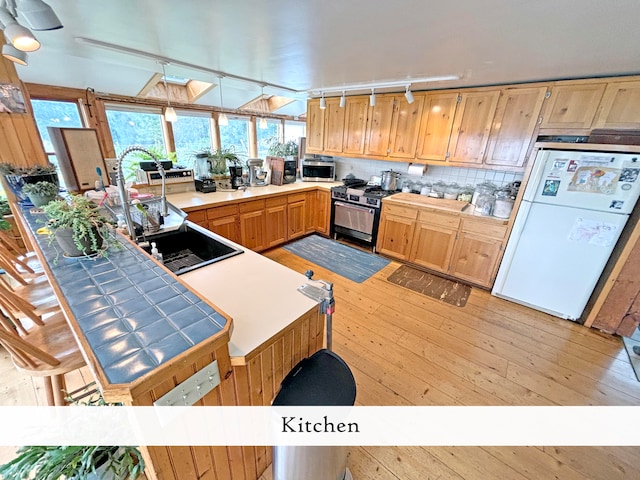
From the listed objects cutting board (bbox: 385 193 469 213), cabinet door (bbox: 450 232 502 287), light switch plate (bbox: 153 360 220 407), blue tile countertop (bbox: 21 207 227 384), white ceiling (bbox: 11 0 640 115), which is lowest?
cabinet door (bbox: 450 232 502 287)

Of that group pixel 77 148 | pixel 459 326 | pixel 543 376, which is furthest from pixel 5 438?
pixel 543 376

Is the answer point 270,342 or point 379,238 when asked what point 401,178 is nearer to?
point 379,238

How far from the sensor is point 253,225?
11.1ft

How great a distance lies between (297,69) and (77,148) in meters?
2.29

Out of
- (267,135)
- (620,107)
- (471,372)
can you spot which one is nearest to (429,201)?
(620,107)

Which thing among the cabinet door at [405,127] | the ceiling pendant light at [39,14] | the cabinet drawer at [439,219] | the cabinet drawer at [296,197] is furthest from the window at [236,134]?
the ceiling pendant light at [39,14]

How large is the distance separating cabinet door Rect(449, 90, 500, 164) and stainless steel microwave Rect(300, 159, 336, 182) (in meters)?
1.91

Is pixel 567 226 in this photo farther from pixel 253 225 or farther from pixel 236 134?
pixel 236 134

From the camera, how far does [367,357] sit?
2053 mm

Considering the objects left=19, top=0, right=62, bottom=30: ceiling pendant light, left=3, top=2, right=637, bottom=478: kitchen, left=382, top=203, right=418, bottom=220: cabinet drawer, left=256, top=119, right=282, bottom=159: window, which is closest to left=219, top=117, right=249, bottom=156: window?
left=256, top=119, right=282, bottom=159: window

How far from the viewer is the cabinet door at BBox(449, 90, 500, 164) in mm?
2802

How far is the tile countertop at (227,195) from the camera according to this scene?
2.81 metres

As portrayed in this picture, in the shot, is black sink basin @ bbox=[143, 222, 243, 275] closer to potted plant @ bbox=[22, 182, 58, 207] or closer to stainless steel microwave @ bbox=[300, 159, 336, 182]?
potted plant @ bbox=[22, 182, 58, 207]

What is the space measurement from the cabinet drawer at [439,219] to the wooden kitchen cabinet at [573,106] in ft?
3.88
